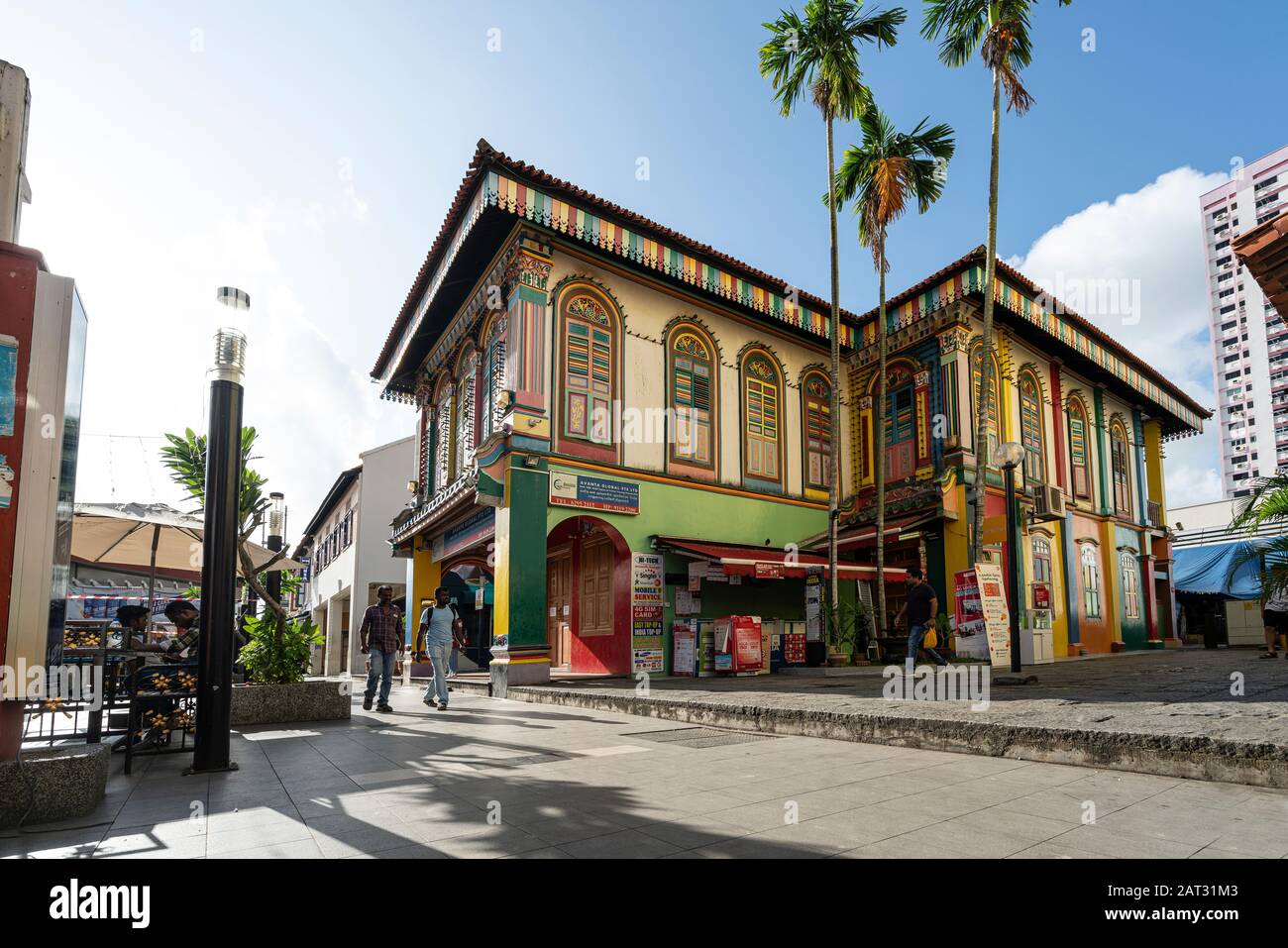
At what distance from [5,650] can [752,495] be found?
1407cm

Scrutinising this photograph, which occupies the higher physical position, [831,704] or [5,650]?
[5,650]

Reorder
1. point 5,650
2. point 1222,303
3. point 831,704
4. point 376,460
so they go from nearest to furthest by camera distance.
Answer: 1. point 5,650
2. point 831,704
3. point 376,460
4. point 1222,303

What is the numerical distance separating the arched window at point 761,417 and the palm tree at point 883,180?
247 cm

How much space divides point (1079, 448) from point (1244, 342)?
306 feet

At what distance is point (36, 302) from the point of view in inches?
175

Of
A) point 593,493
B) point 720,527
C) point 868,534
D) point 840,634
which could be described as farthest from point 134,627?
point 868,534

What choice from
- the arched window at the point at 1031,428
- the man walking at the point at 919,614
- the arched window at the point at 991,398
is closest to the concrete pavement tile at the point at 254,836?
the man walking at the point at 919,614

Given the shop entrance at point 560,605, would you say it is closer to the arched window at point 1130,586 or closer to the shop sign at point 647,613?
the shop sign at point 647,613

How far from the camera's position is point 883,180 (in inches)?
602

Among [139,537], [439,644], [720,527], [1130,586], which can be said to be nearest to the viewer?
[139,537]

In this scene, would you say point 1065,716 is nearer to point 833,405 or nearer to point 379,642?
point 379,642
